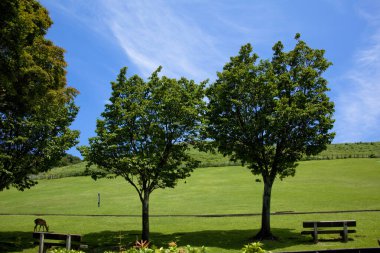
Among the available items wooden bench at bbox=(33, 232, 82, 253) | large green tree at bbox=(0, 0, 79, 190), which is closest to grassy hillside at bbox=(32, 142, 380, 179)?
large green tree at bbox=(0, 0, 79, 190)

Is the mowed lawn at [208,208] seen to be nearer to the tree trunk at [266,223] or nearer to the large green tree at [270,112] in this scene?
the tree trunk at [266,223]

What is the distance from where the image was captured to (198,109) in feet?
90.5

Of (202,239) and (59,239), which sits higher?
(59,239)

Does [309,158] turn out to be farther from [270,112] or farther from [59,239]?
[59,239]

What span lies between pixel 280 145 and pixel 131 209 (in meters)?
22.6

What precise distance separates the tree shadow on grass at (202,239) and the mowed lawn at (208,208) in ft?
0.19

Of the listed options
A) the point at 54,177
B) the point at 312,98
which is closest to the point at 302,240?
the point at 312,98

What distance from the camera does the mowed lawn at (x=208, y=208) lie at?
24656 mm

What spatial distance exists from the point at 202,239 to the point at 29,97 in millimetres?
14093

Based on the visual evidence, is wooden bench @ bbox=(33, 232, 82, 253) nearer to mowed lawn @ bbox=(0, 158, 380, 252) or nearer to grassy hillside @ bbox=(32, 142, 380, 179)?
mowed lawn @ bbox=(0, 158, 380, 252)

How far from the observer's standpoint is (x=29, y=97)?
2000cm

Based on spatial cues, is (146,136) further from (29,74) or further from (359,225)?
(359,225)

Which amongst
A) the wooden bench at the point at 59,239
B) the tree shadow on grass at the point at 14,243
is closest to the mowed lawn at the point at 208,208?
the tree shadow on grass at the point at 14,243

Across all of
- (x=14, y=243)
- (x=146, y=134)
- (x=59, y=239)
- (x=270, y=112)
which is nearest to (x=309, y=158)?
(x=270, y=112)
